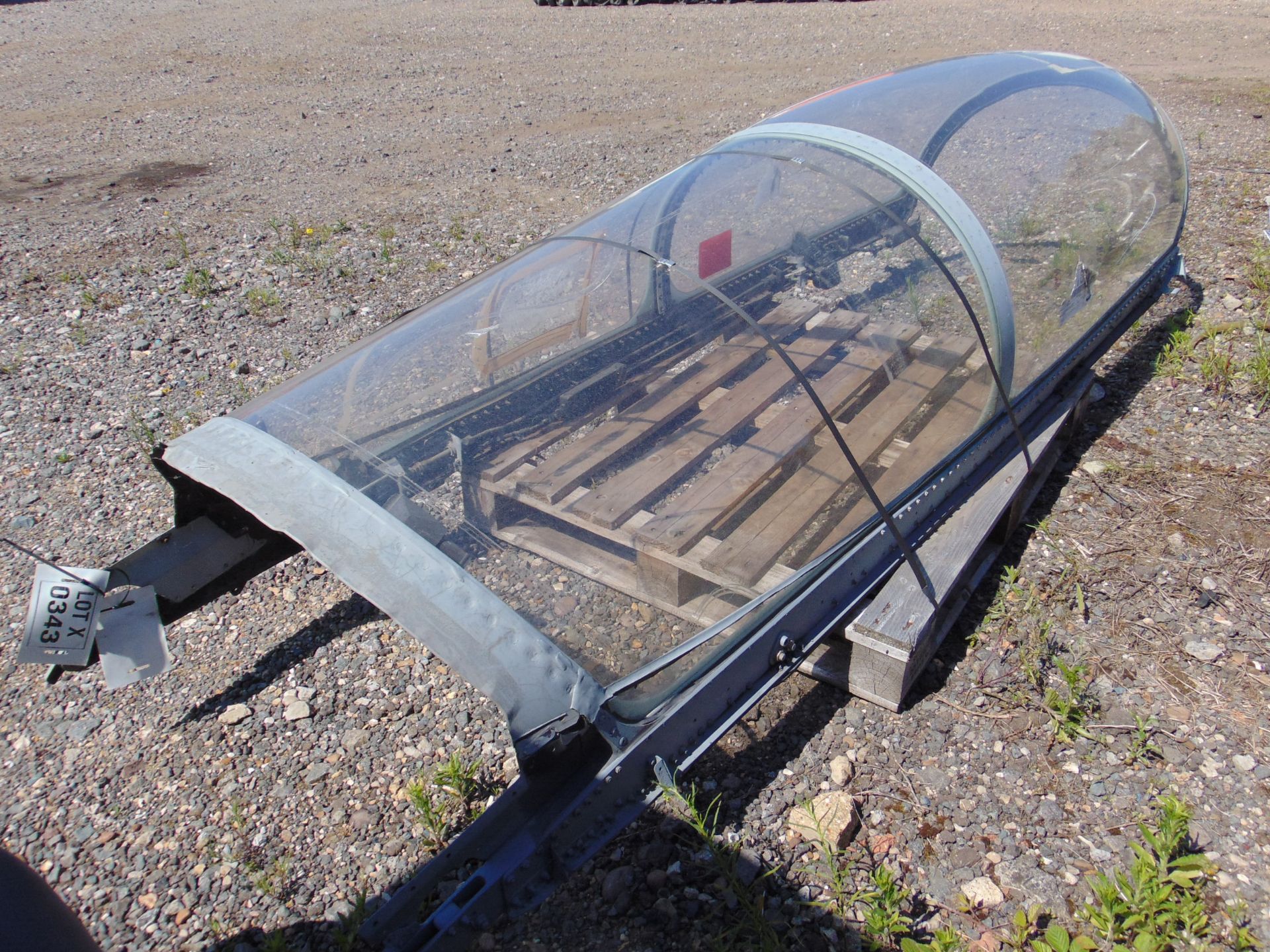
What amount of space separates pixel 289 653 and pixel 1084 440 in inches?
122

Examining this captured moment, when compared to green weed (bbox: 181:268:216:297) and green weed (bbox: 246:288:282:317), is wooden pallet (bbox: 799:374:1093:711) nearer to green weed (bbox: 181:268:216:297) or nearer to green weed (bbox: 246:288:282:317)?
green weed (bbox: 246:288:282:317)

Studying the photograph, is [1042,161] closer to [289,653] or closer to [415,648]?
[415,648]

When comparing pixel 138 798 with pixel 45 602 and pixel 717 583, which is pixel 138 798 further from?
pixel 717 583

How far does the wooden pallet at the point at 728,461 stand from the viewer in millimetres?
2105

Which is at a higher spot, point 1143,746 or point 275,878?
point 1143,746

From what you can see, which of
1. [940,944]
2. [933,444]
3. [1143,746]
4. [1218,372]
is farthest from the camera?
[1218,372]

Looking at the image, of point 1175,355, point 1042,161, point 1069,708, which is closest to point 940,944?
point 1069,708

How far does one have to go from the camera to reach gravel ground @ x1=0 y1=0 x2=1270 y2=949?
2.04m

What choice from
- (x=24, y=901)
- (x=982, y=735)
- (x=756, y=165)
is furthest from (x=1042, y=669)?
(x=24, y=901)

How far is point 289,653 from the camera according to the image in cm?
275

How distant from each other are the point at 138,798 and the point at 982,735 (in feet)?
7.55

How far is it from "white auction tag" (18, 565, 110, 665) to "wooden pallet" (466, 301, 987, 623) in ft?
2.80

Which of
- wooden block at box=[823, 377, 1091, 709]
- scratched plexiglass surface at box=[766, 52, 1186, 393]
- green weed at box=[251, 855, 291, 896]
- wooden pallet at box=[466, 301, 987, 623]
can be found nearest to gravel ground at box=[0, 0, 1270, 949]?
green weed at box=[251, 855, 291, 896]

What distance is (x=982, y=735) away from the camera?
2.30m
